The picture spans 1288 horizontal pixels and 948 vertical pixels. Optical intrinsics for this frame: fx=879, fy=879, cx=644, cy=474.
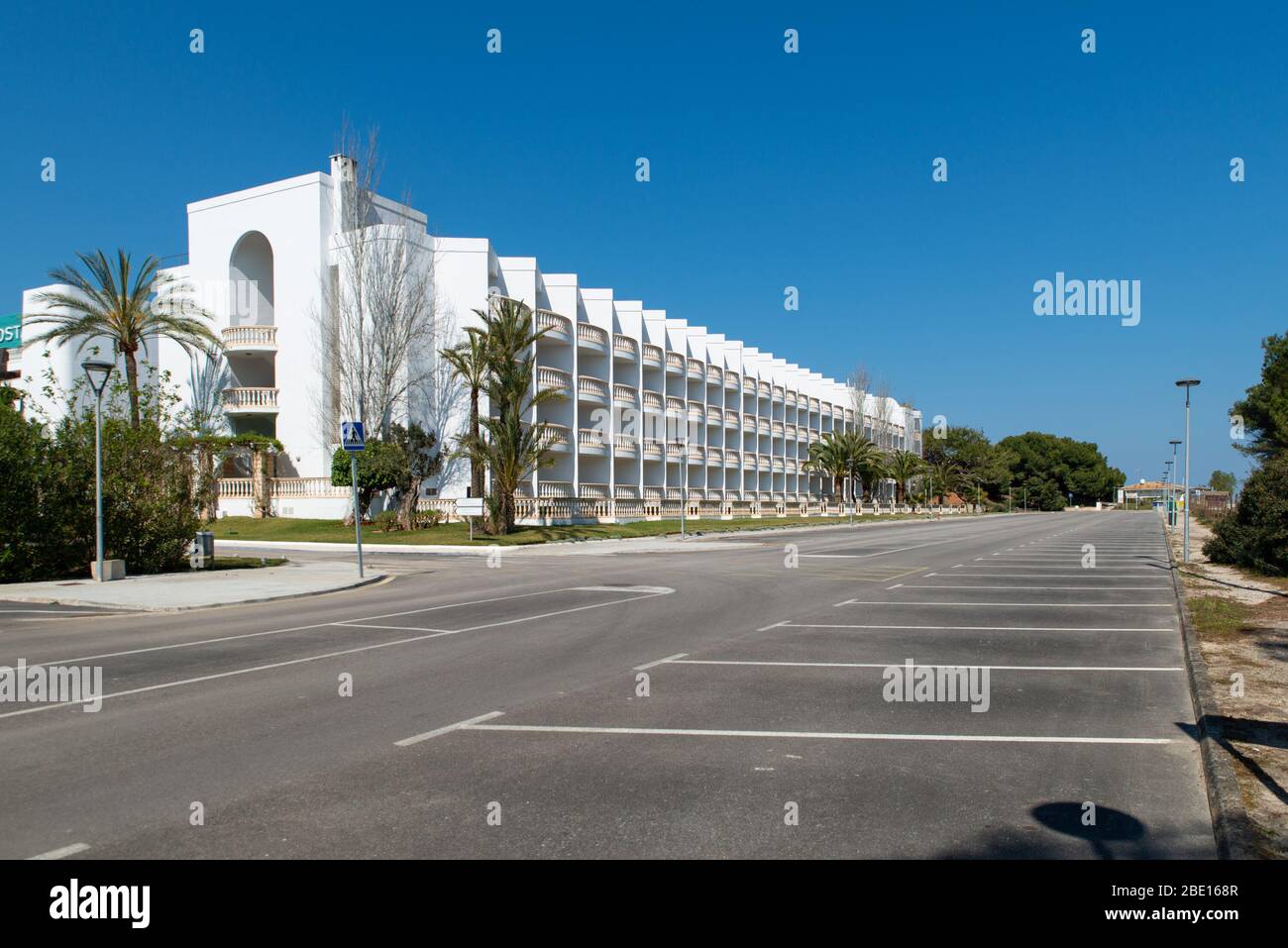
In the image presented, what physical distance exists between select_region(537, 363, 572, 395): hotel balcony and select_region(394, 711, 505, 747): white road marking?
3883cm

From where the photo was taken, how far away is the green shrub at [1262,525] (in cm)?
2072

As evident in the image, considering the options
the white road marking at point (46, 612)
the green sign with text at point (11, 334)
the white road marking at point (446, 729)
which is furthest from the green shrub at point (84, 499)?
the green sign with text at point (11, 334)

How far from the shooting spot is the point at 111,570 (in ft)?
62.6

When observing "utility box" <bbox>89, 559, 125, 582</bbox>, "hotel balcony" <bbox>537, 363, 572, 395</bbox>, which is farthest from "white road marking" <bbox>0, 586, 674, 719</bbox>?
"hotel balcony" <bbox>537, 363, 572, 395</bbox>

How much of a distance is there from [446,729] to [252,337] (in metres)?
43.7

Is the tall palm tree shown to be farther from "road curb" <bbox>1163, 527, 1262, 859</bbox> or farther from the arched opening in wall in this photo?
"road curb" <bbox>1163, 527, 1262, 859</bbox>

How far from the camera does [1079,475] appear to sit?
154500 mm

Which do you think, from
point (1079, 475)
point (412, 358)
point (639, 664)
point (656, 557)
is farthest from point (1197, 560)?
point (1079, 475)

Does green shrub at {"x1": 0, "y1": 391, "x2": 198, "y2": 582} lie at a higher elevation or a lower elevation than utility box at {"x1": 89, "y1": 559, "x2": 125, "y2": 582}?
higher

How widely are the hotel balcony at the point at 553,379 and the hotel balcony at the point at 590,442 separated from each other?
2.86 m

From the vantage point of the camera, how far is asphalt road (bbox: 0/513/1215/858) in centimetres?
476

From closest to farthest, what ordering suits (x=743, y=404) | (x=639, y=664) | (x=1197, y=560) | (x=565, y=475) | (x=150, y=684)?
1. (x=150, y=684)
2. (x=639, y=664)
3. (x=1197, y=560)
4. (x=565, y=475)
5. (x=743, y=404)
